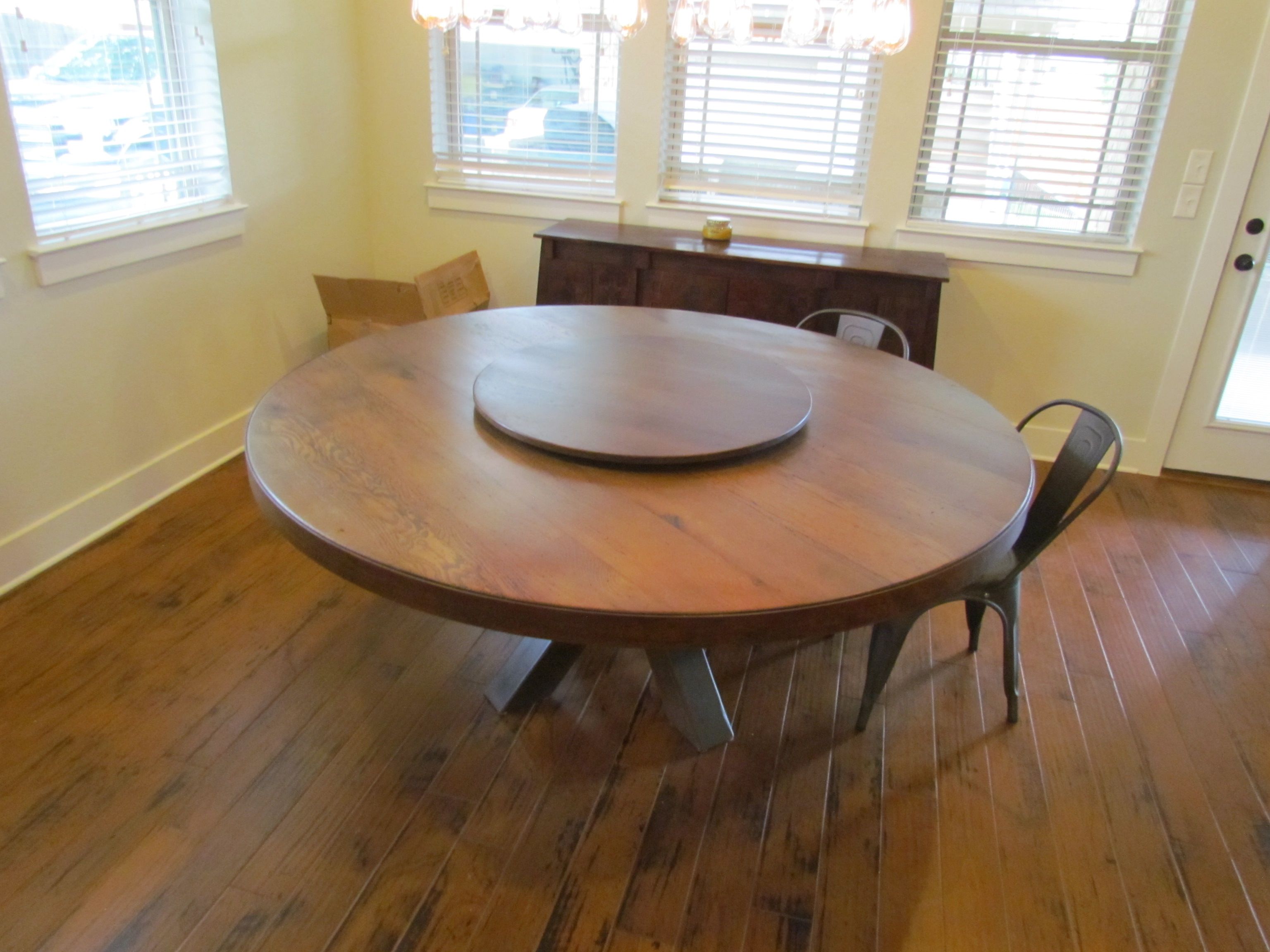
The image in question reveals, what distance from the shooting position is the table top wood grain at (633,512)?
1.17 m

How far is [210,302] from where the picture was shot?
9.94ft

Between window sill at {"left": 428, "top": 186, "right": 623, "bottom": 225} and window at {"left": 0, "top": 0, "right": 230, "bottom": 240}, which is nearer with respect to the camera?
window at {"left": 0, "top": 0, "right": 230, "bottom": 240}

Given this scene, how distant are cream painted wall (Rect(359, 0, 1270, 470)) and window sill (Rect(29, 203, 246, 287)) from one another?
3.33ft

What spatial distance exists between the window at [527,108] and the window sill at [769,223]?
275 mm

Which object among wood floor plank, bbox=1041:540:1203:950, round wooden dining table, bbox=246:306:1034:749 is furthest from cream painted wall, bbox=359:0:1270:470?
round wooden dining table, bbox=246:306:1034:749

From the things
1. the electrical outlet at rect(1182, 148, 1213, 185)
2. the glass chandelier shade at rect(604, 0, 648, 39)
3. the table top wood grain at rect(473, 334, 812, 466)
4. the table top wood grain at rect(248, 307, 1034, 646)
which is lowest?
the table top wood grain at rect(248, 307, 1034, 646)

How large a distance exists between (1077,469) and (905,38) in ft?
3.28

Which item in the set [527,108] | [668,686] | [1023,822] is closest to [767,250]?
[527,108]

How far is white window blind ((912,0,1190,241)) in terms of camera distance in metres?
3.16

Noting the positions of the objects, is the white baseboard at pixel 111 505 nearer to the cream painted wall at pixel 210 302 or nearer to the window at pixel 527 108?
the cream painted wall at pixel 210 302

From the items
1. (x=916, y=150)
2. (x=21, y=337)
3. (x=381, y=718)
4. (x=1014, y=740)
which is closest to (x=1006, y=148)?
(x=916, y=150)

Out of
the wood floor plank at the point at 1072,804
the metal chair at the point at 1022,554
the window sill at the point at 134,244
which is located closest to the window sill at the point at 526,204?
the window sill at the point at 134,244

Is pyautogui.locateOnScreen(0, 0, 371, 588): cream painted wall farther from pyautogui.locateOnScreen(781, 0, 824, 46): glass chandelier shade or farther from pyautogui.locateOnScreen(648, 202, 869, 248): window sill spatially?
pyautogui.locateOnScreen(781, 0, 824, 46): glass chandelier shade

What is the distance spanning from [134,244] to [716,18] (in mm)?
1871
